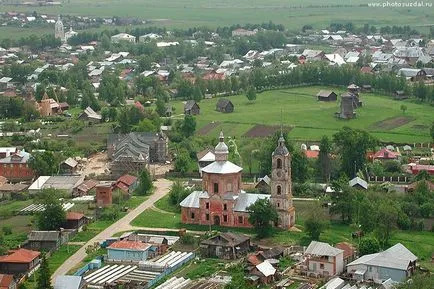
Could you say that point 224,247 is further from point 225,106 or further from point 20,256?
point 225,106

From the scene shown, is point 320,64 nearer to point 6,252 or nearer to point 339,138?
point 339,138

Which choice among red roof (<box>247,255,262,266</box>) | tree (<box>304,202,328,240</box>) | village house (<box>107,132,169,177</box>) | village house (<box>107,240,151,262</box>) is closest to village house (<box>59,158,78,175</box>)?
village house (<box>107,132,169,177</box>)

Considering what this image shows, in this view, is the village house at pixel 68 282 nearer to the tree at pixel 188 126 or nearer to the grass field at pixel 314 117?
the tree at pixel 188 126

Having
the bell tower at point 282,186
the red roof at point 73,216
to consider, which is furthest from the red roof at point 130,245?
the bell tower at point 282,186

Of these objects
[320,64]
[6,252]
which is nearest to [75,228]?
[6,252]

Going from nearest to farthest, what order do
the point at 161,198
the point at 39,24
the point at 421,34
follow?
1. the point at 161,198
2. the point at 421,34
3. the point at 39,24

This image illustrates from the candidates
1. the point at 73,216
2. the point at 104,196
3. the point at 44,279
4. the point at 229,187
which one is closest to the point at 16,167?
the point at 104,196
